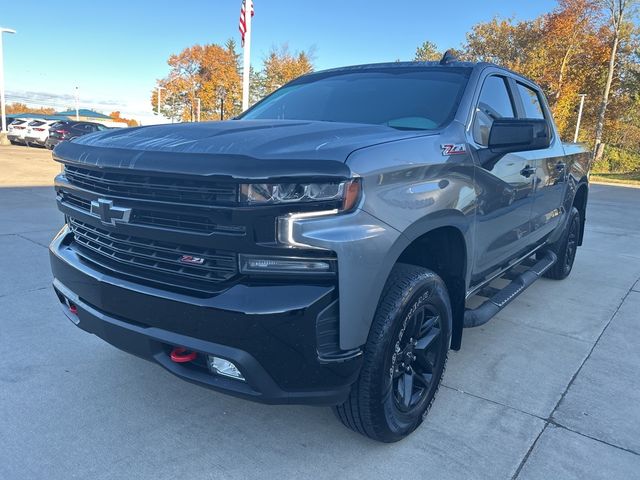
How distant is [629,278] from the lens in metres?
5.84

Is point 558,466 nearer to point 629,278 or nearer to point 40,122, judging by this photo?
point 629,278

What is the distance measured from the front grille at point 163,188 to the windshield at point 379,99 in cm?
126

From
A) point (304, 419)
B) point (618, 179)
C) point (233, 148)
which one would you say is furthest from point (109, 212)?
point (618, 179)

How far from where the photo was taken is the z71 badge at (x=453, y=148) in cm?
251

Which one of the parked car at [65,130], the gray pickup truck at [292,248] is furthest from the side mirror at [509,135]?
the parked car at [65,130]

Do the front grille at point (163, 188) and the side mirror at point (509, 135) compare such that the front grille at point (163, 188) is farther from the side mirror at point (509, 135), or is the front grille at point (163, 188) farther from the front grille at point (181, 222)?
the side mirror at point (509, 135)

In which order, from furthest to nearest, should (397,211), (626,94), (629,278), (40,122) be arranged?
(626,94) < (40,122) < (629,278) < (397,211)

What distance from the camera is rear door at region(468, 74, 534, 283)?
114 inches

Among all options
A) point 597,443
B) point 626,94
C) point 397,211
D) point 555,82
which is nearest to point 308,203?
point 397,211

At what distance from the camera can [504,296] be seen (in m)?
3.50

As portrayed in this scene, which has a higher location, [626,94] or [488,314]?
[626,94]

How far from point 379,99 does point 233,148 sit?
59.0 inches

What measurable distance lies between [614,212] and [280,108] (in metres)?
11.7

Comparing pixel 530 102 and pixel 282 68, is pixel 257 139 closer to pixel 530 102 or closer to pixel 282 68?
pixel 530 102
